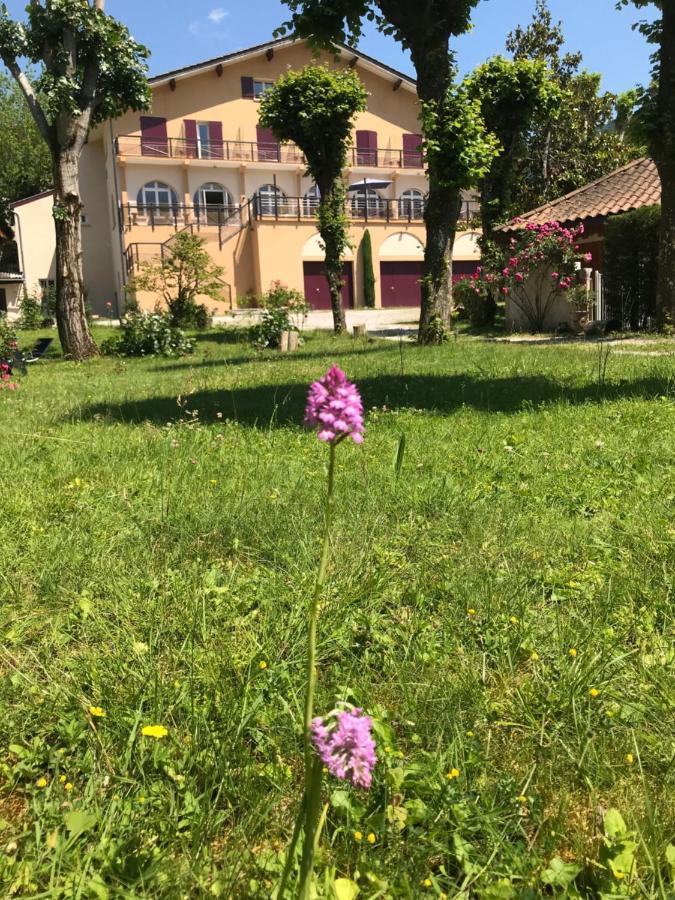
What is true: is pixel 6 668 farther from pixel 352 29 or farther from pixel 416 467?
pixel 352 29

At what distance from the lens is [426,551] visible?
9.96 feet

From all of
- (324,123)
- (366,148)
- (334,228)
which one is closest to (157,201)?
(366,148)

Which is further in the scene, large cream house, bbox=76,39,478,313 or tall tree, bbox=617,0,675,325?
large cream house, bbox=76,39,478,313

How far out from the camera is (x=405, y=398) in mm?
6973

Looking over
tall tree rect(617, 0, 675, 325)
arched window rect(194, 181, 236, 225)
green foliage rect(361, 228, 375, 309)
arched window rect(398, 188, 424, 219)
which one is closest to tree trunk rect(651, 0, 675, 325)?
tall tree rect(617, 0, 675, 325)

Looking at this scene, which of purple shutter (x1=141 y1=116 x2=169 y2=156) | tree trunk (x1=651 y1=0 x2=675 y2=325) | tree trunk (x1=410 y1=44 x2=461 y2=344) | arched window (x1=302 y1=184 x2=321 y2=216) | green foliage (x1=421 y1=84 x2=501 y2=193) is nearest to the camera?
tree trunk (x1=410 y1=44 x2=461 y2=344)

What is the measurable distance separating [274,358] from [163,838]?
39.4 ft

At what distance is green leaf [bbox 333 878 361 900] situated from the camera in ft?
4.49

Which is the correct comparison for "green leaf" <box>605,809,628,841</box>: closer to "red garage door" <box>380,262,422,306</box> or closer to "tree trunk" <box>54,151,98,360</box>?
"tree trunk" <box>54,151,98,360</box>

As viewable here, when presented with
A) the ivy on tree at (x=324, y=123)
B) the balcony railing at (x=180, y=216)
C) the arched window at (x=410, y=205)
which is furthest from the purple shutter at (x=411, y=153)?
the ivy on tree at (x=324, y=123)

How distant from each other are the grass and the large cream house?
32.4 meters

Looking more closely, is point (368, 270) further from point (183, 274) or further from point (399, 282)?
point (183, 274)

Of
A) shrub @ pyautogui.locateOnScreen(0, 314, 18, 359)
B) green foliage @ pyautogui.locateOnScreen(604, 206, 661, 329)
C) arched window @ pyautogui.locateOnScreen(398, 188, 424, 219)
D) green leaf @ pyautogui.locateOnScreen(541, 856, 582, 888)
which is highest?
arched window @ pyautogui.locateOnScreen(398, 188, 424, 219)

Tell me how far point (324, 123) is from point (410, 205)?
68.6ft
